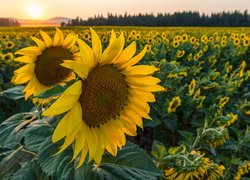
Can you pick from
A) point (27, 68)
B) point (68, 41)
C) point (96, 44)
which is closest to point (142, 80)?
point (96, 44)

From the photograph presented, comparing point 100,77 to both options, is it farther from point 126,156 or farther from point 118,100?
point 126,156

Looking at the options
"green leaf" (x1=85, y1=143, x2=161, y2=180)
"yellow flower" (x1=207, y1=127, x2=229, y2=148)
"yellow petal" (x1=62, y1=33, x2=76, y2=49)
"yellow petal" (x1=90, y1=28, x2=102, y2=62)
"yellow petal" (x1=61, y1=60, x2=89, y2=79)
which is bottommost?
"yellow flower" (x1=207, y1=127, x2=229, y2=148)

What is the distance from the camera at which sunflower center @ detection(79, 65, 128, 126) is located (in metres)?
1.30

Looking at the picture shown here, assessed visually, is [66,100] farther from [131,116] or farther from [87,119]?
[131,116]

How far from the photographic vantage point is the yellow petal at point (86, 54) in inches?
45.7

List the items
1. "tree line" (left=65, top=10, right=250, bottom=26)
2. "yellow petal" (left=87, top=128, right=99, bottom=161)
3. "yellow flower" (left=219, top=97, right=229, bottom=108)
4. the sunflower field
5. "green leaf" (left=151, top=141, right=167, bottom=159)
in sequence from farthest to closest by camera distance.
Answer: "tree line" (left=65, top=10, right=250, bottom=26), "yellow flower" (left=219, top=97, right=229, bottom=108), "green leaf" (left=151, top=141, right=167, bottom=159), "yellow petal" (left=87, top=128, right=99, bottom=161), the sunflower field

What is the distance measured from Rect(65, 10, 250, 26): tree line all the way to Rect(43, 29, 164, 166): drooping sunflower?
187 feet

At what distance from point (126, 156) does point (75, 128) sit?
0.37m

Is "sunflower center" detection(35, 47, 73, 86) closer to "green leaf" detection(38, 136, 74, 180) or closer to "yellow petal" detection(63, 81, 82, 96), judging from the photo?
"green leaf" detection(38, 136, 74, 180)

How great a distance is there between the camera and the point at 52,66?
5.61 feet

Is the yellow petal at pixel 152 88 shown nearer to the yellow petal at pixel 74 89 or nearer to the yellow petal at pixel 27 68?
the yellow petal at pixel 74 89

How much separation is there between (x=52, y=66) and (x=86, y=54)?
1.79ft

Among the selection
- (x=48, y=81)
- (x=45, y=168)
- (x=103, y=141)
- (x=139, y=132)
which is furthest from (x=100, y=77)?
(x=139, y=132)

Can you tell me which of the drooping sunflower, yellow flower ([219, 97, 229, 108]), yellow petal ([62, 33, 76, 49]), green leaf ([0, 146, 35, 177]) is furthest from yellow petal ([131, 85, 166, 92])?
yellow flower ([219, 97, 229, 108])
